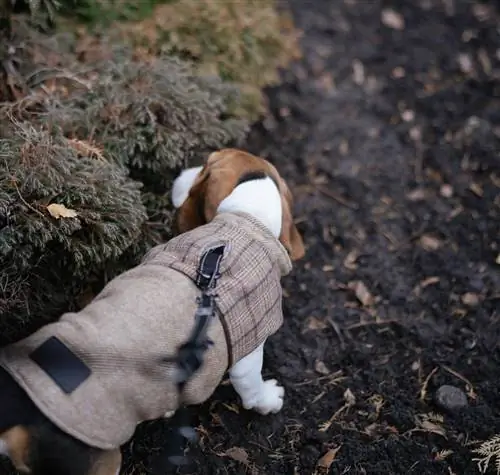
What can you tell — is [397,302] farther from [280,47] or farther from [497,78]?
[497,78]

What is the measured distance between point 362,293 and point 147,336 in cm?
158

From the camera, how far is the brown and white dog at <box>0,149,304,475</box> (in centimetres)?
192

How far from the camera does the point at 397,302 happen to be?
11.0 feet

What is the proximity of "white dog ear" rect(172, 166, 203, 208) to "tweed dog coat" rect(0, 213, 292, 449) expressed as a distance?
46 centimetres

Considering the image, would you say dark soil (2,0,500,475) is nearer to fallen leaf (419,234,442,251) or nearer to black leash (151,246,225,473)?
fallen leaf (419,234,442,251)

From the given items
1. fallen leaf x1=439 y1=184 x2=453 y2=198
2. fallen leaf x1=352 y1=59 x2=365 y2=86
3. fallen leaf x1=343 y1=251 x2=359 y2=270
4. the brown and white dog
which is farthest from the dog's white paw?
fallen leaf x1=352 y1=59 x2=365 y2=86

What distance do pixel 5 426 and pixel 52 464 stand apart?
17cm

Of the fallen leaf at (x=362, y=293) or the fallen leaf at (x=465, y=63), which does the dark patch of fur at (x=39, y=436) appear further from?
the fallen leaf at (x=465, y=63)

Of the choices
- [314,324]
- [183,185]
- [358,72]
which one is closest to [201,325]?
[183,185]

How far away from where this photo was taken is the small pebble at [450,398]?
2.90 metres

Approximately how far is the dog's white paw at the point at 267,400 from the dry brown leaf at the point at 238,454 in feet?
0.53

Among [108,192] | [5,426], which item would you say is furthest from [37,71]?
[5,426]

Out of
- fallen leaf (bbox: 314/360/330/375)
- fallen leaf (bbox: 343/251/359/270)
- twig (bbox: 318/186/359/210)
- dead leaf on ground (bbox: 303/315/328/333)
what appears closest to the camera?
fallen leaf (bbox: 314/360/330/375)

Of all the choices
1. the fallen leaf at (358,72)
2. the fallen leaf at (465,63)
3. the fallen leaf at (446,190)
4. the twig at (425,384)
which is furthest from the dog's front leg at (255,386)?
the fallen leaf at (465,63)
